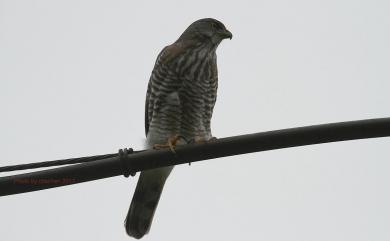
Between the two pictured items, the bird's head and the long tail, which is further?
the bird's head

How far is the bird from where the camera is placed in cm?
591

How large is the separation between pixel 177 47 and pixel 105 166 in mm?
3010

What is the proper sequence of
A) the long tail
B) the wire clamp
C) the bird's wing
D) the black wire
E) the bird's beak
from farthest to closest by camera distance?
1. the bird's beak
2. the bird's wing
3. the long tail
4. the wire clamp
5. the black wire

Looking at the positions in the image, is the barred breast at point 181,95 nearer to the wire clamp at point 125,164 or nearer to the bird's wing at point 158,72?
the bird's wing at point 158,72

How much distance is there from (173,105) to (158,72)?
411 millimetres

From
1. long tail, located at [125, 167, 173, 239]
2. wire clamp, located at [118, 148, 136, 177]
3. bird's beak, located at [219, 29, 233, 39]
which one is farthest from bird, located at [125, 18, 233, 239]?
wire clamp, located at [118, 148, 136, 177]

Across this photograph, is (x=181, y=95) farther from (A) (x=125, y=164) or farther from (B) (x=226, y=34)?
(A) (x=125, y=164)

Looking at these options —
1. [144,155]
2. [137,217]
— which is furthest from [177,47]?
[144,155]

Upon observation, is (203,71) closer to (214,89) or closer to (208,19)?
(214,89)

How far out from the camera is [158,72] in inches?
239

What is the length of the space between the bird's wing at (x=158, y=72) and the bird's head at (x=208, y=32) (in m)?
0.24

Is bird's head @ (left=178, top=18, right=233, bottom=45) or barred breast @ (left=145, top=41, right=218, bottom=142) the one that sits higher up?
bird's head @ (left=178, top=18, right=233, bottom=45)

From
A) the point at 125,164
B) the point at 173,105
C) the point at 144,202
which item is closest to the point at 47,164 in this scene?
the point at 125,164

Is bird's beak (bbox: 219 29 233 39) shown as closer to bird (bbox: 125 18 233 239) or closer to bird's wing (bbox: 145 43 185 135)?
bird (bbox: 125 18 233 239)
